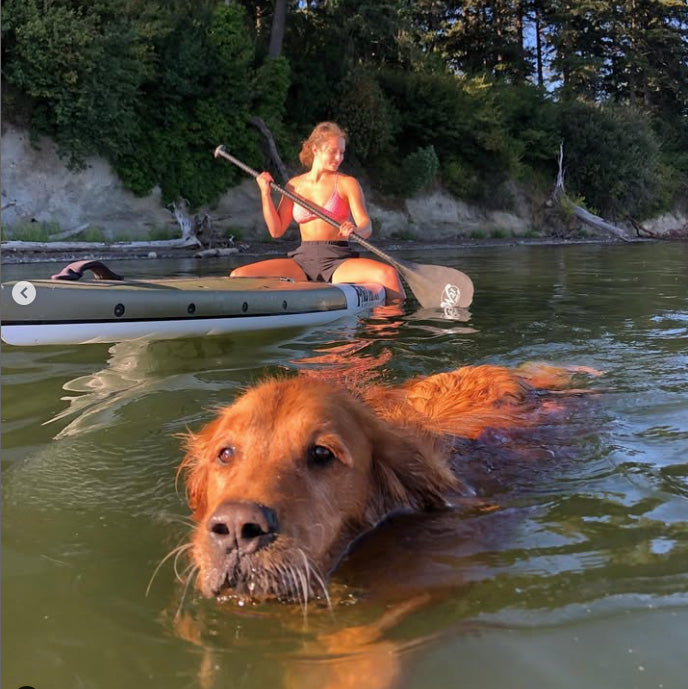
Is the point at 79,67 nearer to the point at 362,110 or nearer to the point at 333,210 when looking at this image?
the point at 362,110

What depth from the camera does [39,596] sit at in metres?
2.22

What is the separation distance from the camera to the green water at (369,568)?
1.87 meters

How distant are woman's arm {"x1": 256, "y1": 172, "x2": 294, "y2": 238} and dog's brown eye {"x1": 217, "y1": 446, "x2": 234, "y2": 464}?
5941mm

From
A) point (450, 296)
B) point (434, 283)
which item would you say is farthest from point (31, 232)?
point (450, 296)

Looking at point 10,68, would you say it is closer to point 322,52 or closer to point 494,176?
point 322,52

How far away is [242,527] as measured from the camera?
6.47 feet

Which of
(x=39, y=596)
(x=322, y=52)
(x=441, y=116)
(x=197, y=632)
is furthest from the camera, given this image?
(x=441, y=116)

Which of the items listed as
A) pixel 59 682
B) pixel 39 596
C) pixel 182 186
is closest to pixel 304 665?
pixel 59 682

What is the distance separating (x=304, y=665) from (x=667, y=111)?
4617cm

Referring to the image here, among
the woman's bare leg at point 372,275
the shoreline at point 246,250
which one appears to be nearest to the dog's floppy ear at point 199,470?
the woman's bare leg at point 372,275

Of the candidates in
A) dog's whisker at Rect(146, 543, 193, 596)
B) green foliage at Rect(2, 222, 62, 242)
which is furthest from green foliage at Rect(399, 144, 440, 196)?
dog's whisker at Rect(146, 543, 193, 596)

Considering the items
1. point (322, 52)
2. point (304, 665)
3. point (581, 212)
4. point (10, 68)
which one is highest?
point (322, 52)

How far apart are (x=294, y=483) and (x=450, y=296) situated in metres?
5.95

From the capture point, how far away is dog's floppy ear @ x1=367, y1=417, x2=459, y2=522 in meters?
2.63
